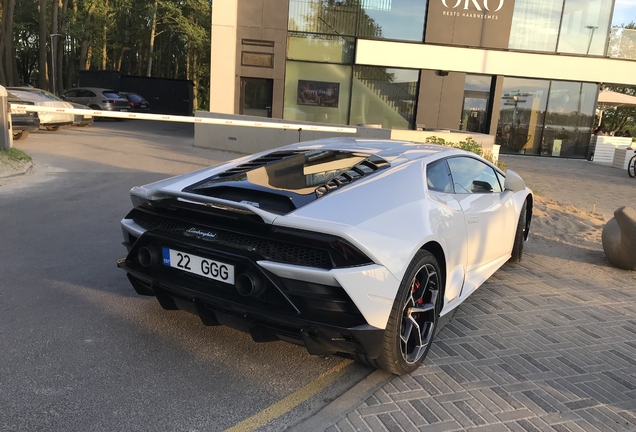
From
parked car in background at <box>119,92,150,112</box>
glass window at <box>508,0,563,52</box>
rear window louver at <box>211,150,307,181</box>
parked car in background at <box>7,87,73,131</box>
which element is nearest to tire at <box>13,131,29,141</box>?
parked car in background at <box>7,87,73,131</box>

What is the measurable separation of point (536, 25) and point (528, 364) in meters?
19.6

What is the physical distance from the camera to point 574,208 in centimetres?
945

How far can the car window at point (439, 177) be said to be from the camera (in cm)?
364

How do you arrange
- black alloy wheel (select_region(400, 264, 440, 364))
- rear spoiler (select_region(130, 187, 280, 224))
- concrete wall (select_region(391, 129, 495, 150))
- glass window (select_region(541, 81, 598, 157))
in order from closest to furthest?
rear spoiler (select_region(130, 187, 280, 224))
black alloy wheel (select_region(400, 264, 440, 364))
concrete wall (select_region(391, 129, 495, 150))
glass window (select_region(541, 81, 598, 157))

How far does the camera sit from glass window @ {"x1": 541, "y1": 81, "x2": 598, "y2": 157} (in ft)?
66.6

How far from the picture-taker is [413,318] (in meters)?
3.19

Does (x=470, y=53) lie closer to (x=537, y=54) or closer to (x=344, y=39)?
(x=537, y=54)

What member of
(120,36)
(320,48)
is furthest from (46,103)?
(120,36)

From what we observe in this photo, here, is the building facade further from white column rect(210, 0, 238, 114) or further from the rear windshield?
the rear windshield

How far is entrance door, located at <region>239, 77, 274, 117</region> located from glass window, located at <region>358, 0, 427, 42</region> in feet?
13.6

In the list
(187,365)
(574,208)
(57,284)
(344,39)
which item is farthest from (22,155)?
(344,39)

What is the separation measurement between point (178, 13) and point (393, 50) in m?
25.9

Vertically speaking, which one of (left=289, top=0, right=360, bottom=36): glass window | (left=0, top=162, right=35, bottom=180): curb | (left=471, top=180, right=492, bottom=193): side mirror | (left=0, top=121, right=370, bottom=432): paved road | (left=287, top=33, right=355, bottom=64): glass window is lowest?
(left=0, top=121, right=370, bottom=432): paved road

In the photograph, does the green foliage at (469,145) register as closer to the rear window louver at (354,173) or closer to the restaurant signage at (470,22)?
the rear window louver at (354,173)
